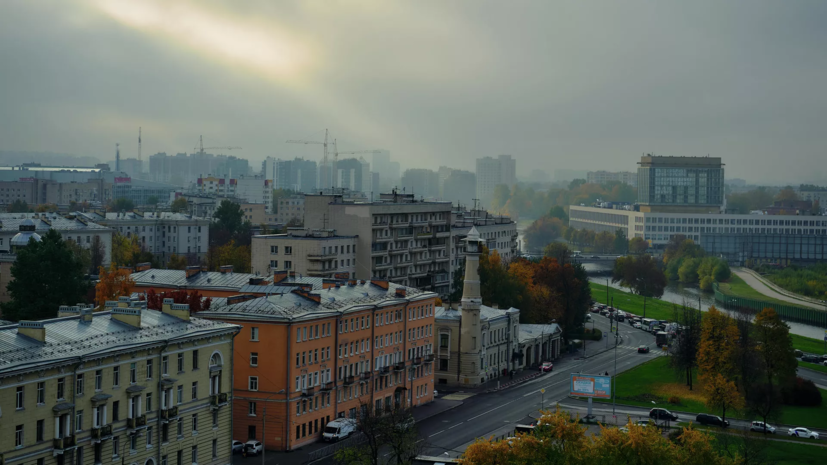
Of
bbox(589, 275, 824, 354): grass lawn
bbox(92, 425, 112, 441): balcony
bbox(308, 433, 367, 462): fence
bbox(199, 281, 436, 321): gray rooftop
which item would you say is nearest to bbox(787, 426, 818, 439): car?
bbox(199, 281, 436, 321): gray rooftop

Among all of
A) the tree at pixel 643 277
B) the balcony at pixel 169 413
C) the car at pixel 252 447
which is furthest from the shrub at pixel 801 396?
the tree at pixel 643 277

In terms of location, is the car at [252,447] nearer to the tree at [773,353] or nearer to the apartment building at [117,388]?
the apartment building at [117,388]

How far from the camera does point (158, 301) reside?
2534 inches

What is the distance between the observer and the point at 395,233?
4355 inches

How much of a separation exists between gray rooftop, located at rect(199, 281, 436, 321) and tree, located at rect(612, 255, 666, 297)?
93.6 m

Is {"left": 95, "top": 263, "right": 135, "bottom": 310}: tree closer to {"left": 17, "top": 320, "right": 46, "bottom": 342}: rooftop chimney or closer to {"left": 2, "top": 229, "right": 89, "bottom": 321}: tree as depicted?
{"left": 2, "top": 229, "right": 89, "bottom": 321}: tree

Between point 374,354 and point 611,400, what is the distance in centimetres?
1960

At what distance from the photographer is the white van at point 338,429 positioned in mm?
62219

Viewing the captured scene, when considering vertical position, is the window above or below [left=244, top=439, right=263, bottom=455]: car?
above

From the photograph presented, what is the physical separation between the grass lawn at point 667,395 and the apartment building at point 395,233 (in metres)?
28.3

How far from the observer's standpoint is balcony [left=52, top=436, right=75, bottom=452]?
43031 mm

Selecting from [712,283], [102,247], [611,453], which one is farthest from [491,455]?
[712,283]

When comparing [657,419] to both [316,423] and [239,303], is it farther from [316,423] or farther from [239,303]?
[239,303]

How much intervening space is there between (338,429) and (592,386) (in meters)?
20.0
